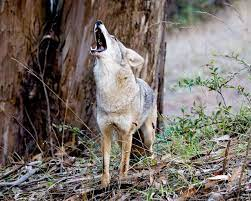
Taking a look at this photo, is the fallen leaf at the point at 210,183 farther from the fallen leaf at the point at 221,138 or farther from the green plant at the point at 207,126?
the fallen leaf at the point at 221,138

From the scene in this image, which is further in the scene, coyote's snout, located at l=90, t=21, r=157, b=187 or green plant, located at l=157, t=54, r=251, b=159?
green plant, located at l=157, t=54, r=251, b=159

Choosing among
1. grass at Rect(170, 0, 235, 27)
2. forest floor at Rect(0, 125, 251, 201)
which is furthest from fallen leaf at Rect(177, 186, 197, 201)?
grass at Rect(170, 0, 235, 27)

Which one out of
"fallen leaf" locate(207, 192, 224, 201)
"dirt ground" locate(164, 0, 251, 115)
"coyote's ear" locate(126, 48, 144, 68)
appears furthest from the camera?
"dirt ground" locate(164, 0, 251, 115)

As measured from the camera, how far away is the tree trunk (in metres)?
8.67

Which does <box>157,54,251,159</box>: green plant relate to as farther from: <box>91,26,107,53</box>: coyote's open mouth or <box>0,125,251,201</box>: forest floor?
<box>91,26,107,53</box>: coyote's open mouth

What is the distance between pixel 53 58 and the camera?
8.89 m

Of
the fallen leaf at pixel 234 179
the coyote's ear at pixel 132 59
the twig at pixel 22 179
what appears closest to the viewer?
the fallen leaf at pixel 234 179

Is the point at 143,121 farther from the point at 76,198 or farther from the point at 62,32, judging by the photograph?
the point at 62,32

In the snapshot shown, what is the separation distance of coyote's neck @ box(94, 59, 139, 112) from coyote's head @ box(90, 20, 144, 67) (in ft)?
0.23

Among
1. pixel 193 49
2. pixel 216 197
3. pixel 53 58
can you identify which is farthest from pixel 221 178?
pixel 193 49

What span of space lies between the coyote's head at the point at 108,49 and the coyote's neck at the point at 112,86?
69mm

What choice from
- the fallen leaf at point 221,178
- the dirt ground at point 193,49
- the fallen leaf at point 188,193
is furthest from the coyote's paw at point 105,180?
the dirt ground at point 193,49

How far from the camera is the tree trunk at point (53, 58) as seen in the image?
28.5 feet

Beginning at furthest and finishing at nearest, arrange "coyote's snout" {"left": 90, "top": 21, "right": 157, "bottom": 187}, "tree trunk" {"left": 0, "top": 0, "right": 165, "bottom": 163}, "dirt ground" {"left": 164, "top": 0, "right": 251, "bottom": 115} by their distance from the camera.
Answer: "dirt ground" {"left": 164, "top": 0, "right": 251, "bottom": 115} → "tree trunk" {"left": 0, "top": 0, "right": 165, "bottom": 163} → "coyote's snout" {"left": 90, "top": 21, "right": 157, "bottom": 187}
